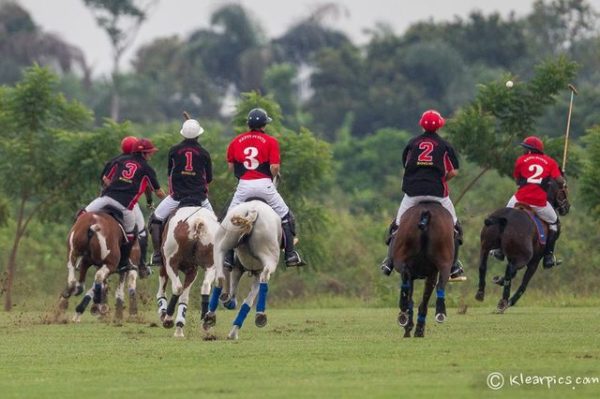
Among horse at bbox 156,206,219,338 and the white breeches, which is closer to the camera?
the white breeches

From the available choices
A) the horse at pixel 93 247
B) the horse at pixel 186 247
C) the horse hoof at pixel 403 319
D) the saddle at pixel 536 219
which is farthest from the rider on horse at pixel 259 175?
the saddle at pixel 536 219

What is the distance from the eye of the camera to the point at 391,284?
39344mm

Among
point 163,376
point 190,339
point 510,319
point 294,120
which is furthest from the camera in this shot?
point 294,120

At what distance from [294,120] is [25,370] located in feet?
220

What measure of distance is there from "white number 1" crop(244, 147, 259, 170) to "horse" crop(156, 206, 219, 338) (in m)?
1.27

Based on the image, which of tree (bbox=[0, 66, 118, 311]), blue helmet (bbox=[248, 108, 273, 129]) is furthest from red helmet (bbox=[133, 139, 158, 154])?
tree (bbox=[0, 66, 118, 311])

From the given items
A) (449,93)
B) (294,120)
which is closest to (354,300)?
(294,120)

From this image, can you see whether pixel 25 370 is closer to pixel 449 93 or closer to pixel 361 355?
pixel 361 355

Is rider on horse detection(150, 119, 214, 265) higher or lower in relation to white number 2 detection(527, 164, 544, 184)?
lower

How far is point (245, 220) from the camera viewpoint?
67.1 ft

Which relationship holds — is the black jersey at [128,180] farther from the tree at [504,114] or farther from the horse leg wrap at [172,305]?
the tree at [504,114]

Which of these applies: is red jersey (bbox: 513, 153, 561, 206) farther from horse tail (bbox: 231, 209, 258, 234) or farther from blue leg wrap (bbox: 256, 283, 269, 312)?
horse tail (bbox: 231, 209, 258, 234)

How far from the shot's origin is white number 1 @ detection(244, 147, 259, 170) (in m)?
21.1

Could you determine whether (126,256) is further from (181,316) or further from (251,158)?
(251,158)
